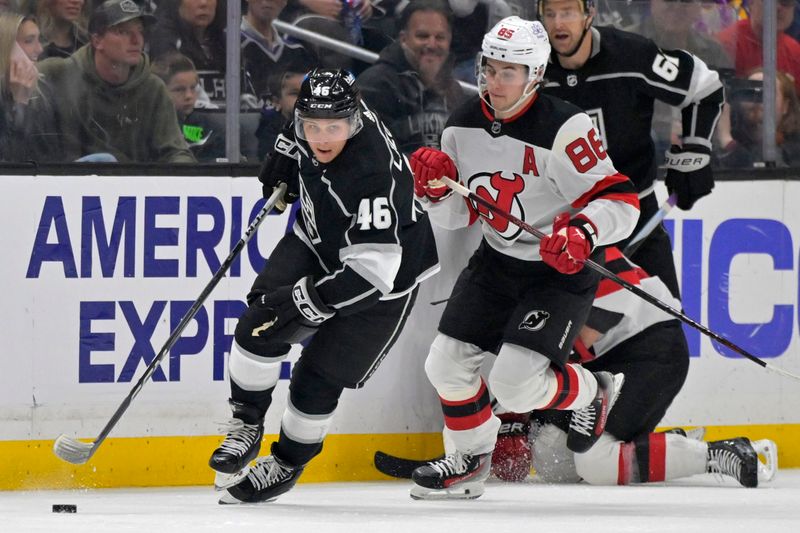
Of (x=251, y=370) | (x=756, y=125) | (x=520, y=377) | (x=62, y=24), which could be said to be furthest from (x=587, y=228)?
(x=62, y=24)

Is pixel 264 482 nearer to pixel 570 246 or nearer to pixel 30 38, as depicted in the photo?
pixel 570 246

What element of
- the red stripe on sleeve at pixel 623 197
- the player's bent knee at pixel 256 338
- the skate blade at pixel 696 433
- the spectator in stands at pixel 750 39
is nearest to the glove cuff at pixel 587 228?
the red stripe on sleeve at pixel 623 197

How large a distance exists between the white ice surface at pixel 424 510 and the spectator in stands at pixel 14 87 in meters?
1.02

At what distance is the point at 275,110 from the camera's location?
509 centimetres

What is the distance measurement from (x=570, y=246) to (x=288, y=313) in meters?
0.74

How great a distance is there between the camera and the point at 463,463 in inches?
177

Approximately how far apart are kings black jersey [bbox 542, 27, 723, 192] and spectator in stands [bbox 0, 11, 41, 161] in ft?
5.18

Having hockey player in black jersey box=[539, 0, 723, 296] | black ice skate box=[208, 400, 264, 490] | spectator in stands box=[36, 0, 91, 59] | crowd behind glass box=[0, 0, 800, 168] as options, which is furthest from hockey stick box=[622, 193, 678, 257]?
spectator in stands box=[36, 0, 91, 59]

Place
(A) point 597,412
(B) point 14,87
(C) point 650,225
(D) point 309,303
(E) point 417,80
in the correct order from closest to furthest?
(D) point 309,303, (A) point 597,412, (B) point 14,87, (C) point 650,225, (E) point 417,80

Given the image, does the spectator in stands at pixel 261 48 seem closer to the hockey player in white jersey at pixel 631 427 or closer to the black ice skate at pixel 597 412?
the hockey player in white jersey at pixel 631 427

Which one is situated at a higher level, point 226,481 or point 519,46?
point 519,46

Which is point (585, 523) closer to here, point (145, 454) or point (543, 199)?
point (543, 199)

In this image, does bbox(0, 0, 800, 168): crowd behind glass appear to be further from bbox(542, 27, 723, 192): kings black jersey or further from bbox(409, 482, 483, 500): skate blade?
bbox(409, 482, 483, 500): skate blade

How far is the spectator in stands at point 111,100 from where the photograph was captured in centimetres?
483
